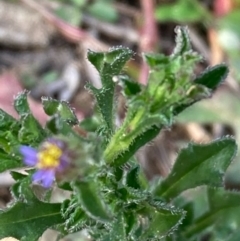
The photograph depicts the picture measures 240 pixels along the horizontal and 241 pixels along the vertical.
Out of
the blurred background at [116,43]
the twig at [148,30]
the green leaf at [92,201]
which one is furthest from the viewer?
the twig at [148,30]

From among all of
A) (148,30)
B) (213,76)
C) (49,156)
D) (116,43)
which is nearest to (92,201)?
(49,156)

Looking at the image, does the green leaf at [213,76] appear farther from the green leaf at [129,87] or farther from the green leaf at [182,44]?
the green leaf at [129,87]

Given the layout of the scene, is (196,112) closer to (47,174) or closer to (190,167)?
(190,167)

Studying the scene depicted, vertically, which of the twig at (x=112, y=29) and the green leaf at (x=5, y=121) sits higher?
the twig at (x=112, y=29)

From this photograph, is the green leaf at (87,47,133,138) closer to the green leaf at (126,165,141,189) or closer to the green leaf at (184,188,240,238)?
the green leaf at (126,165,141,189)

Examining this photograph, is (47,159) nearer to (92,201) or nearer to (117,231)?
(92,201)

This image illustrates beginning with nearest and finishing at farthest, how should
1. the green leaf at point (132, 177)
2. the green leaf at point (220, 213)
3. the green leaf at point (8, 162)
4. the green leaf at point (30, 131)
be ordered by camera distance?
the green leaf at point (30, 131), the green leaf at point (8, 162), the green leaf at point (132, 177), the green leaf at point (220, 213)

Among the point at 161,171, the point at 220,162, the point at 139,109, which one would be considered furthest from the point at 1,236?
the point at 161,171

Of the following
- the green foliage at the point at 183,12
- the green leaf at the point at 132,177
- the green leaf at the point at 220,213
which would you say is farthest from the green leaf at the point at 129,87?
the green foliage at the point at 183,12
